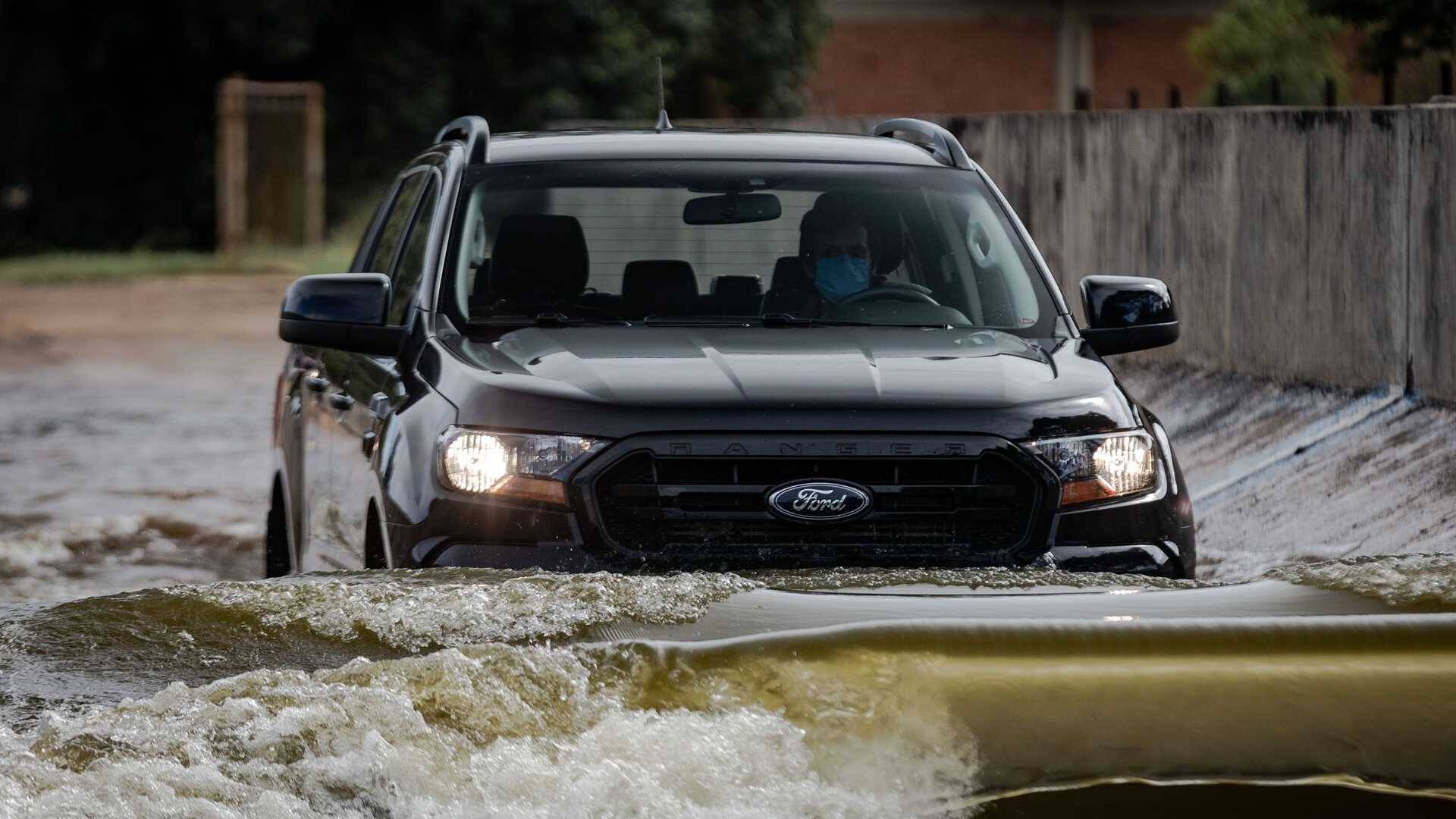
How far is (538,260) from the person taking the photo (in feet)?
20.2

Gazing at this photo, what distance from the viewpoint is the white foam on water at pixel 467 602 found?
3852mm

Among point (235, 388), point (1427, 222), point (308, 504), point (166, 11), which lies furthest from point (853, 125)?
point (166, 11)

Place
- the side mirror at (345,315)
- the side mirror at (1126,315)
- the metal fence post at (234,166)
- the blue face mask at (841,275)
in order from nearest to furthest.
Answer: the side mirror at (345,315), the side mirror at (1126,315), the blue face mask at (841,275), the metal fence post at (234,166)

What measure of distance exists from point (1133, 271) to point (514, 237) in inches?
281

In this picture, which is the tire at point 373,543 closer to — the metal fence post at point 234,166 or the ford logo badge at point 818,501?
the ford logo badge at point 818,501

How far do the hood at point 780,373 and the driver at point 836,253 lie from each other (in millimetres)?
555

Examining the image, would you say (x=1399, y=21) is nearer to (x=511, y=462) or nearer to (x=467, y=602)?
(x=511, y=462)

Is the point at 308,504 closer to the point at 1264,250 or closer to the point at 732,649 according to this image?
the point at 732,649

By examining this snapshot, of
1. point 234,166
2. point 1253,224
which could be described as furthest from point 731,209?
point 234,166

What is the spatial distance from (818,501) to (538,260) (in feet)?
4.96

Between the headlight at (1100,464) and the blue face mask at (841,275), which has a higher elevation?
the blue face mask at (841,275)

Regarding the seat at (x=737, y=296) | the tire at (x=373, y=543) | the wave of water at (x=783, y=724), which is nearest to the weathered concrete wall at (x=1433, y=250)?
the seat at (x=737, y=296)

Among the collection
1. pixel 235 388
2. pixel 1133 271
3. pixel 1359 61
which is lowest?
pixel 235 388

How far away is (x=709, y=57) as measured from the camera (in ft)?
146
